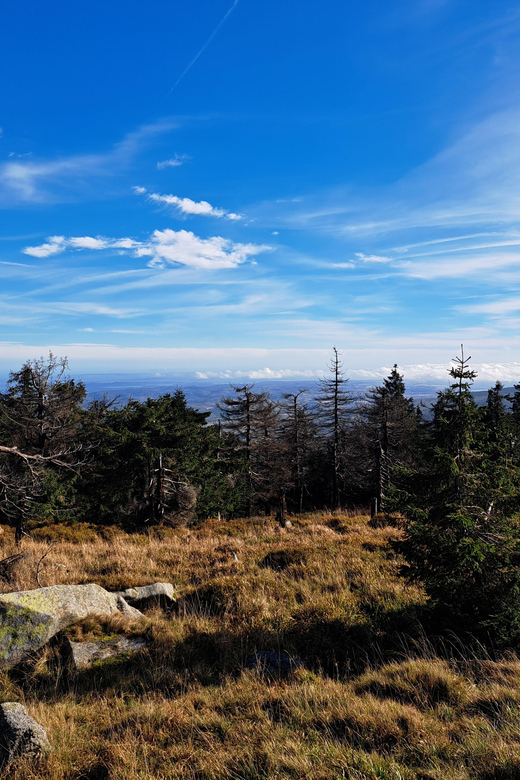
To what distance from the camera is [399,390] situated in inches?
1922

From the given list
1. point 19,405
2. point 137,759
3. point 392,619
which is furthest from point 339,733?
point 19,405

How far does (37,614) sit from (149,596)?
221cm

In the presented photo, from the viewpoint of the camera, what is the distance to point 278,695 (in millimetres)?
4227

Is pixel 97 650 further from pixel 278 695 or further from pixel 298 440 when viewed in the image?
pixel 298 440

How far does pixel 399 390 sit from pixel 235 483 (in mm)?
26113

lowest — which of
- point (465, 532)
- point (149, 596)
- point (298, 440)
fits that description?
point (298, 440)

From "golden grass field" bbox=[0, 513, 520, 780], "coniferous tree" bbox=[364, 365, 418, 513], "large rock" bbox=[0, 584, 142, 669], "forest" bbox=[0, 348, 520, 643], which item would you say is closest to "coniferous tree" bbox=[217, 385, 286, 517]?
"forest" bbox=[0, 348, 520, 643]

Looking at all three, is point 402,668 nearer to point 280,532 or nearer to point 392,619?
point 392,619

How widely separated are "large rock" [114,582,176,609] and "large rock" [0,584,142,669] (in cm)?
86

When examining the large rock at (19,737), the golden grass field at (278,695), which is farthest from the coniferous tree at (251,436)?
the large rock at (19,737)

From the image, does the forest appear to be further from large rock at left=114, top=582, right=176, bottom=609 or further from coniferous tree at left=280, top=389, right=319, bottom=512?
large rock at left=114, top=582, right=176, bottom=609

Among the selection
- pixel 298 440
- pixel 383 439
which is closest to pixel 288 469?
pixel 298 440

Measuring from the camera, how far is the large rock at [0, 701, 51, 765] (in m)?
3.31

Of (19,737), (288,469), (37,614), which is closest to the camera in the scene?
(19,737)
